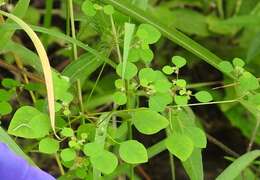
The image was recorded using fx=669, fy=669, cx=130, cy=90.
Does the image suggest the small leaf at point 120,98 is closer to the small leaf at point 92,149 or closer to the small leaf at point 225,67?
the small leaf at point 92,149

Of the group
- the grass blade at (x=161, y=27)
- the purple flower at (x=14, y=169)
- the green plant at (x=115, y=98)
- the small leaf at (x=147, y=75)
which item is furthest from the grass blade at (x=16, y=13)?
the purple flower at (x=14, y=169)

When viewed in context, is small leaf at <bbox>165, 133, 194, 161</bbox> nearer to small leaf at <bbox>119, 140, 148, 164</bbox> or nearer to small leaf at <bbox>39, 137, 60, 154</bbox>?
small leaf at <bbox>119, 140, 148, 164</bbox>

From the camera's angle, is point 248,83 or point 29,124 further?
point 248,83

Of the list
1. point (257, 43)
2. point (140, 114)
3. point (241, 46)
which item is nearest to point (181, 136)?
point (140, 114)

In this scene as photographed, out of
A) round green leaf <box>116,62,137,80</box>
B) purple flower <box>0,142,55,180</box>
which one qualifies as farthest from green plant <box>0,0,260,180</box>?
purple flower <box>0,142,55,180</box>

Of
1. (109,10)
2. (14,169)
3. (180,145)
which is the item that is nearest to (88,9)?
(109,10)

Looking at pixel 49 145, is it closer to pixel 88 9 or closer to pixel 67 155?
pixel 67 155

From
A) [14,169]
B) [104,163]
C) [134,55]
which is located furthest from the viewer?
[134,55]
